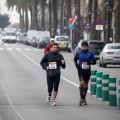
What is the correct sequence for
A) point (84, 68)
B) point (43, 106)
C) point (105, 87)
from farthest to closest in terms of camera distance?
point (105, 87) < point (84, 68) < point (43, 106)

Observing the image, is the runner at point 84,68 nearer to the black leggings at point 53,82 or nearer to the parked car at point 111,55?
the black leggings at point 53,82

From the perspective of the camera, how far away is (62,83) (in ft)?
93.1

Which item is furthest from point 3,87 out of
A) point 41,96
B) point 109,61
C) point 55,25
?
point 55,25

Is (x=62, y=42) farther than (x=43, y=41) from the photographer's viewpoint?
No

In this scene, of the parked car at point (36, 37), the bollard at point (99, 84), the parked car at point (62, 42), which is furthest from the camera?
the parked car at point (36, 37)

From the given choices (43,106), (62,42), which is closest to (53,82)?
(43,106)

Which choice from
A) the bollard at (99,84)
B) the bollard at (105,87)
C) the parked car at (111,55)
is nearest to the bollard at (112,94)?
the bollard at (105,87)

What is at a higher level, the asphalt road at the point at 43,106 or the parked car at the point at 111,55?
the asphalt road at the point at 43,106

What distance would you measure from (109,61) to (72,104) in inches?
909

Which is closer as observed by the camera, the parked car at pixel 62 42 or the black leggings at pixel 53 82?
Answer: the black leggings at pixel 53 82

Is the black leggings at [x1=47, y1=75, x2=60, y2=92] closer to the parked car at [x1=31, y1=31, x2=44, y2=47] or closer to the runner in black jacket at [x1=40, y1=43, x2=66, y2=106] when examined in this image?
the runner in black jacket at [x1=40, y1=43, x2=66, y2=106]

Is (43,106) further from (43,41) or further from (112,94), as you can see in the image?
(43,41)

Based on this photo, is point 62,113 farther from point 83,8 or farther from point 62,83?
point 83,8

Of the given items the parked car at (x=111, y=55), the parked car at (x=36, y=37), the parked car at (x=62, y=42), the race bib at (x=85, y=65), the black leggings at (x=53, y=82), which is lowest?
the parked car at (x=36, y=37)
